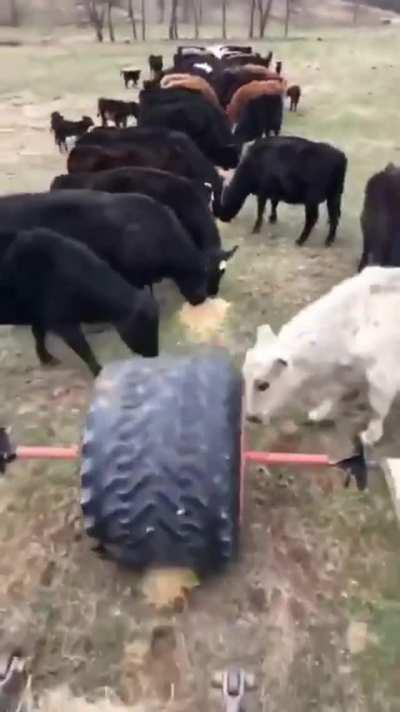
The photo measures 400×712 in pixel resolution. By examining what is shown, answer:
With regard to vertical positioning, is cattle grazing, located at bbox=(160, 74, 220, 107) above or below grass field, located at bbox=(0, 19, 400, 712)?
below

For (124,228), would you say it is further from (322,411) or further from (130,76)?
(130,76)

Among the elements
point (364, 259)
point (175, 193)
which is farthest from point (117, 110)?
point (364, 259)

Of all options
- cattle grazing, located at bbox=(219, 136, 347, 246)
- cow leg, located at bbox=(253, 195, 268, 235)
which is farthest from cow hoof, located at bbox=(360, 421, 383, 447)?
cow leg, located at bbox=(253, 195, 268, 235)

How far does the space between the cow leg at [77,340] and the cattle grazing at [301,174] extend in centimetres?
261

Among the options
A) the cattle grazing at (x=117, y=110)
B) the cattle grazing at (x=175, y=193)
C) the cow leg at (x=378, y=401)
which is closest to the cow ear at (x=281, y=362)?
the cow leg at (x=378, y=401)

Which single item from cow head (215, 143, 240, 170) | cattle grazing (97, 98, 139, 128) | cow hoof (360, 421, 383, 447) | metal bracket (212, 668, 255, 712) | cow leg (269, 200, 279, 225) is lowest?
cattle grazing (97, 98, 139, 128)

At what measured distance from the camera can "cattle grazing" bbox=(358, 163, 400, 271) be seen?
5.82 metres

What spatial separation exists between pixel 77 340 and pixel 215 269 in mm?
1355

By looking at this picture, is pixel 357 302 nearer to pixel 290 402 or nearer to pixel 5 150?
pixel 290 402

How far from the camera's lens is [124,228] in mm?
5363

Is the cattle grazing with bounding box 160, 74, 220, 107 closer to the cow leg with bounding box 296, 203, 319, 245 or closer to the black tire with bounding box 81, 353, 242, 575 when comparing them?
the cow leg with bounding box 296, 203, 319, 245

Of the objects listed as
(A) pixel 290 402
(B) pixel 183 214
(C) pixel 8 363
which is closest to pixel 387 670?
(A) pixel 290 402

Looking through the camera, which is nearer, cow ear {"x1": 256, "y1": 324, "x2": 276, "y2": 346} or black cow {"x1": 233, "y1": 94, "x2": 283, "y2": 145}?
cow ear {"x1": 256, "y1": 324, "x2": 276, "y2": 346}

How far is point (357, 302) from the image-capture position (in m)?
4.00
